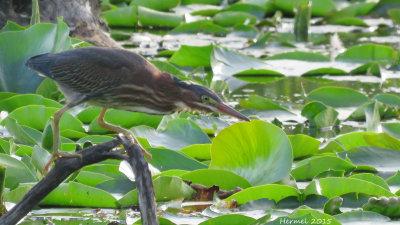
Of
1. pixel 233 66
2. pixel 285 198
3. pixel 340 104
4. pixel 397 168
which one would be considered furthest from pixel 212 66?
pixel 285 198

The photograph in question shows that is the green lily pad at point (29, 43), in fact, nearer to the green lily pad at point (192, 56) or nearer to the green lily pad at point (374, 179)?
the green lily pad at point (192, 56)

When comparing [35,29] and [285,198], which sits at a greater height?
[35,29]

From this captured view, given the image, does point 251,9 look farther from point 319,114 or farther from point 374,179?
point 374,179

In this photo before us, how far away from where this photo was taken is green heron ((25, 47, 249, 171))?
10.1 ft

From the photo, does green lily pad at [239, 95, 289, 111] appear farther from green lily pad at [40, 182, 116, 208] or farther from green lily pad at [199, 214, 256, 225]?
green lily pad at [199, 214, 256, 225]

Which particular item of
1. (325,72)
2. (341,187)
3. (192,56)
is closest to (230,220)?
(341,187)

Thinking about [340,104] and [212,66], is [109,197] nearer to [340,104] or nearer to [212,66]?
[340,104]

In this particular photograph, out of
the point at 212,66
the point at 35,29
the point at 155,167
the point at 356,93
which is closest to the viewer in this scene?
the point at 155,167

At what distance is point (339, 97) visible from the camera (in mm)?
5395

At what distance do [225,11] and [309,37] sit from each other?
1.07 m

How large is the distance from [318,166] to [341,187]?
0.38 metres

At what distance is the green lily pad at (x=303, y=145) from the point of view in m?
4.11

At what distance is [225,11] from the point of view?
9.08 meters

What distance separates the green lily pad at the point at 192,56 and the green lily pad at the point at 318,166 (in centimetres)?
256
